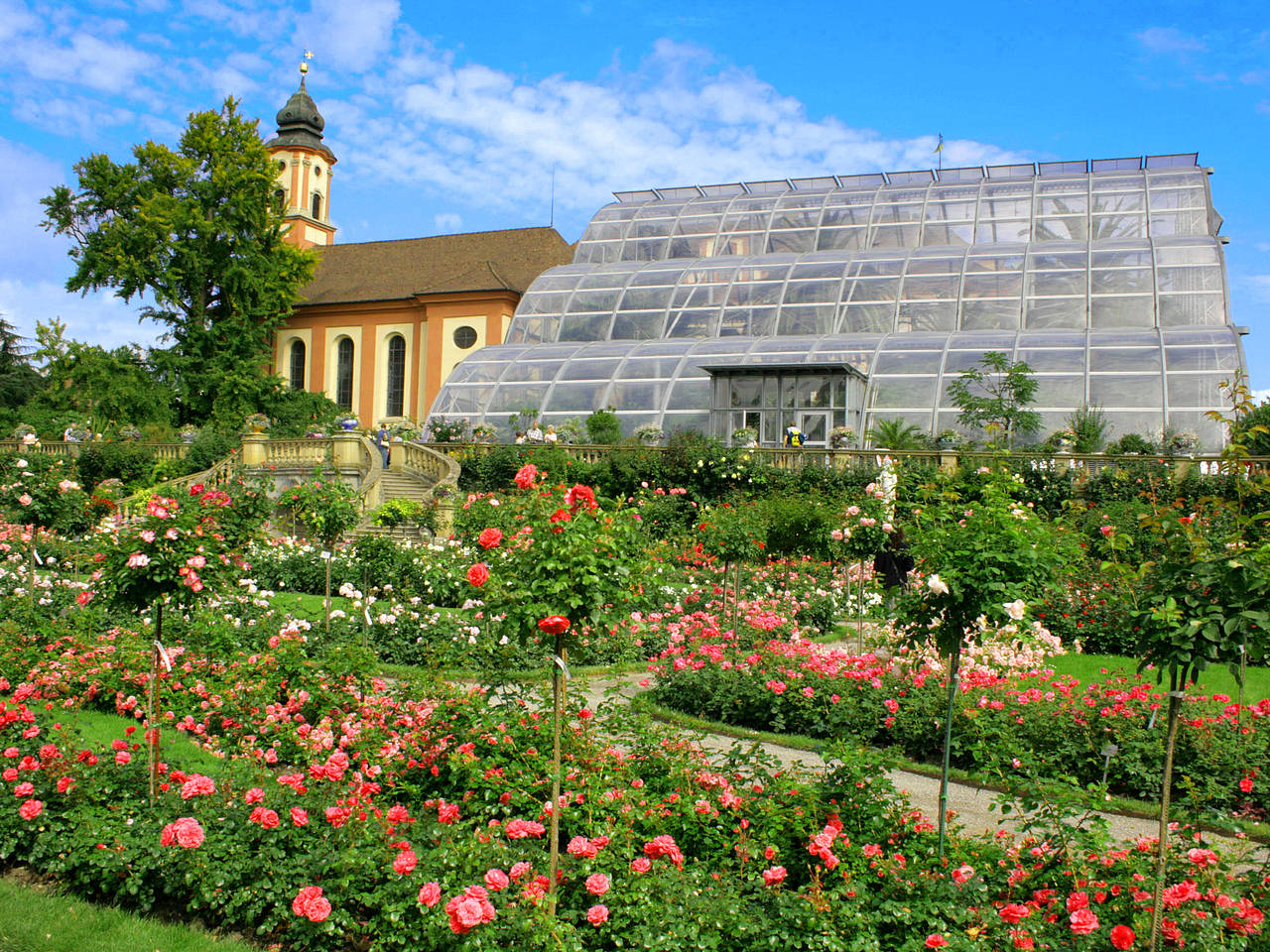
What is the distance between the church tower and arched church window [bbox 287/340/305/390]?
31.2 feet

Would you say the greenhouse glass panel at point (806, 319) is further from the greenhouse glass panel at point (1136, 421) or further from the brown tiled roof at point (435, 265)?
the brown tiled roof at point (435, 265)

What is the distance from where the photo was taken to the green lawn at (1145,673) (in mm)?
10188

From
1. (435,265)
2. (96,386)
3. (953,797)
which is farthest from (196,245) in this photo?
(953,797)

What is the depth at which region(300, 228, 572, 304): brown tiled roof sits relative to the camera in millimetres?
44969

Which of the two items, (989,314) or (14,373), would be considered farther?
(14,373)

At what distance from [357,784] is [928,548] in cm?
385

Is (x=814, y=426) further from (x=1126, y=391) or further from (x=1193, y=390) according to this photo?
(x=1193, y=390)

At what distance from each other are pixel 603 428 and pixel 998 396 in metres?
11.4

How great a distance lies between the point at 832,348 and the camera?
3030cm

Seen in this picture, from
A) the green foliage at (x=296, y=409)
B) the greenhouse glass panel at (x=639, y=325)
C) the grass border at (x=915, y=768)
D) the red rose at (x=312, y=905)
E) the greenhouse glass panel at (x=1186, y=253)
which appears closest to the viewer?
the red rose at (x=312, y=905)

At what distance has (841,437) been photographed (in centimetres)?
2542

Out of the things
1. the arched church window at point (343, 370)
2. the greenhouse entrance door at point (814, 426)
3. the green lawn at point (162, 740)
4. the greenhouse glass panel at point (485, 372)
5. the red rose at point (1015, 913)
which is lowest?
the green lawn at point (162, 740)

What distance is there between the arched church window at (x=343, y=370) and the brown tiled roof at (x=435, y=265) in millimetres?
2315

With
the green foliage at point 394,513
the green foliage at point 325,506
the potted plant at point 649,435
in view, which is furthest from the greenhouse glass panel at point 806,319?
the green foliage at point 325,506
